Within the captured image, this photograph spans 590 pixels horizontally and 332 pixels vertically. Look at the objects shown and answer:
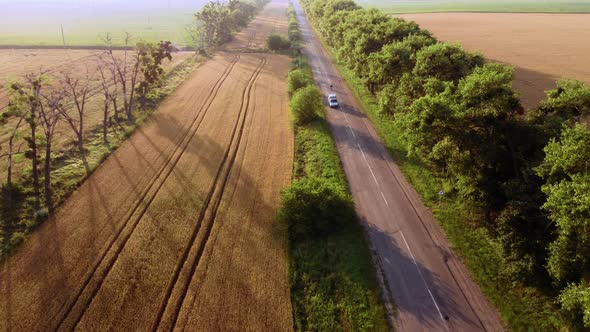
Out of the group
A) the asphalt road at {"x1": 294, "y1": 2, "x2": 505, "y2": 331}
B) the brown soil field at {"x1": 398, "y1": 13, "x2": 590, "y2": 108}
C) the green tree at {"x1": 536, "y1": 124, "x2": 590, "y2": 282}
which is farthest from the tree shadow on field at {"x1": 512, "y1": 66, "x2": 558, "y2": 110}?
the green tree at {"x1": 536, "y1": 124, "x2": 590, "y2": 282}

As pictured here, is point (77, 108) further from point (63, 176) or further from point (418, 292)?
point (418, 292)

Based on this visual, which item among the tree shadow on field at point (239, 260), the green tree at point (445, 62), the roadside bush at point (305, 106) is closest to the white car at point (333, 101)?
the roadside bush at point (305, 106)

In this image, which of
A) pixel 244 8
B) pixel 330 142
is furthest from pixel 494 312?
pixel 244 8

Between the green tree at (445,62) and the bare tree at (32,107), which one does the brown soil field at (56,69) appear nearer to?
the bare tree at (32,107)

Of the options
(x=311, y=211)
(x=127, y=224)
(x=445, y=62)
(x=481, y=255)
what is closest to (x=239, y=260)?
(x=311, y=211)

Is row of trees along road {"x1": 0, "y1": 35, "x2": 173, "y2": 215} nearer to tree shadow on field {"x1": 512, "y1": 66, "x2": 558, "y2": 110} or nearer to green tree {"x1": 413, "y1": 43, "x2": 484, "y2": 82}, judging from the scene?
green tree {"x1": 413, "y1": 43, "x2": 484, "y2": 82}

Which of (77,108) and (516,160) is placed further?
(77,108)
